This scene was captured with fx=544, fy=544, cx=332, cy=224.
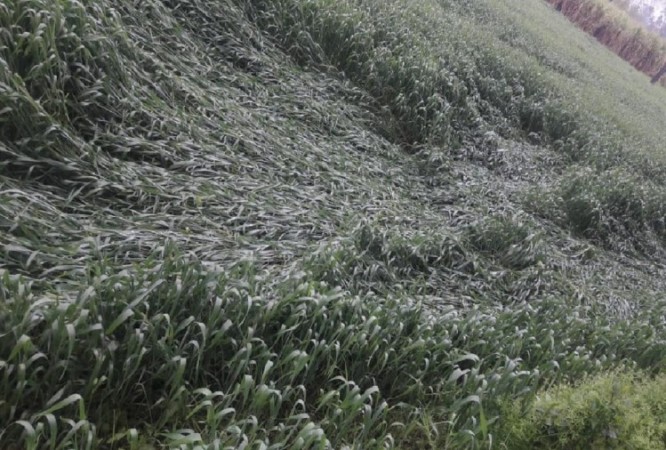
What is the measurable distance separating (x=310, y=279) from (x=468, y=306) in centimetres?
149

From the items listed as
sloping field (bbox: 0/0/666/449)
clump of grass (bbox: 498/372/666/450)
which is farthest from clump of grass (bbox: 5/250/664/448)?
clump of grass (bbox: 498/372/666/450)

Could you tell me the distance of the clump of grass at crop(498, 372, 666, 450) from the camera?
245 centimetres

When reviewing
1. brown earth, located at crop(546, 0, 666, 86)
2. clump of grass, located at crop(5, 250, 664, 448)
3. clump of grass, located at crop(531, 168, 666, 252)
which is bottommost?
clump of grass, located at crop(5, 250, 664, 448)

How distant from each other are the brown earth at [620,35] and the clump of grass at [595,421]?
27.1m

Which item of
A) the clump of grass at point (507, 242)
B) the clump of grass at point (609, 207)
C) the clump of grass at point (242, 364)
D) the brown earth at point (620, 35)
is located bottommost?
the clump of grass at point (242, 364)

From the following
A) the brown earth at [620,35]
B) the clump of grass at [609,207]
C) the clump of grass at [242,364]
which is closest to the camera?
the clump of grass at [242,364]

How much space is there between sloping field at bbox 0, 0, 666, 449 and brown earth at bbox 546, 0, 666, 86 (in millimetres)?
21823

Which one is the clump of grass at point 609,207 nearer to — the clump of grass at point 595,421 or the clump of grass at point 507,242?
the clump of grass at point 507,242

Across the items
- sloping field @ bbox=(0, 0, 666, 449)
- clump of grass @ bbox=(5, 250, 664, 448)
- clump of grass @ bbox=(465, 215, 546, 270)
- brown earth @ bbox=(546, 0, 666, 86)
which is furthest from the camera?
brown earth @ bbox=(546, 0, 666, 86)

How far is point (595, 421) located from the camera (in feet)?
8.16

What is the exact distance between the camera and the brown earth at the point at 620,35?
84.6ft

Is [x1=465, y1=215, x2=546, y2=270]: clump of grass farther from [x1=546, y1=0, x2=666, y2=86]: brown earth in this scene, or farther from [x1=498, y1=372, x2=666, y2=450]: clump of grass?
[x1=546, y1=0, x2=666, y2=86]: brown earth

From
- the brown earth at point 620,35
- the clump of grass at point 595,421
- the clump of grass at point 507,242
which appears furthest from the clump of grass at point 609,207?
the brown earth at point 620,35

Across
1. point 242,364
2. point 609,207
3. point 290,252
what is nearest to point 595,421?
point 242,364
